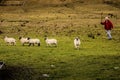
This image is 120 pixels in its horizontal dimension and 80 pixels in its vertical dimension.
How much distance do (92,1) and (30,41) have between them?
6496 centimetres

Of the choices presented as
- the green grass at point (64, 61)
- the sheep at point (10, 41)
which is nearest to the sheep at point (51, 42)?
the green grass at point (64, 61)

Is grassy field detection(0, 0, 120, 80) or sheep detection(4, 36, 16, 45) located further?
sheep detection(4, 36, 16, 45)

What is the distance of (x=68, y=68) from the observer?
26922mm

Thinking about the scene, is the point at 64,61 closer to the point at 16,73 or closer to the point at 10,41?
the point at 16,73

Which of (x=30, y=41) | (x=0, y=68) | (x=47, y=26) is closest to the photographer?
(x=0, y=68)

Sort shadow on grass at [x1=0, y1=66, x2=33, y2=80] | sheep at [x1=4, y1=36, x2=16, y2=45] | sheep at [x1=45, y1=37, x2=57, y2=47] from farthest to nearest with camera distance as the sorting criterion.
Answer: sheep at [x1=4, y1=36, x2=16, y2=45] < sheep at [x1=45, y1=37, x2=57, y2=47] < shadow on grass at [x1=0, y1=66, x2=33, y2=80]

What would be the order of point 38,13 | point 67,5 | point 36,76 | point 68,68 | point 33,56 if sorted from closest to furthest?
point 36,76 → point 68,68 → point 33,56 → point 38,13 → point 67,5

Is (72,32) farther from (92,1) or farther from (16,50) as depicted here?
(92,1)

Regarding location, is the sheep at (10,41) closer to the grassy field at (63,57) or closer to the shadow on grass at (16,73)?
the grassy field at (63,57)

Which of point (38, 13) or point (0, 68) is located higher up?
point (0, 68)

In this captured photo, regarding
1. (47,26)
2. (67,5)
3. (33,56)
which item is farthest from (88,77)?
(67,5)

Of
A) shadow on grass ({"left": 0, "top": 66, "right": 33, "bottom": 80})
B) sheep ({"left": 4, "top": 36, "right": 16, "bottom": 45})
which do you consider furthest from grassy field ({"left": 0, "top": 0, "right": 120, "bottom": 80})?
sheep ({"left": 4, "top": 36, "right": 16, "bottom": 45})

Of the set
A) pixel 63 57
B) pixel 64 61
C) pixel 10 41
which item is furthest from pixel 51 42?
pixel 64 61

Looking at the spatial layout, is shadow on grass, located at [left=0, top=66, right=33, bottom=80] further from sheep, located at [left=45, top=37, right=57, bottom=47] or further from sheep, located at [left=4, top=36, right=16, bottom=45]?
sheep, located at [left=4, top=36, right=16, bottom=45]
